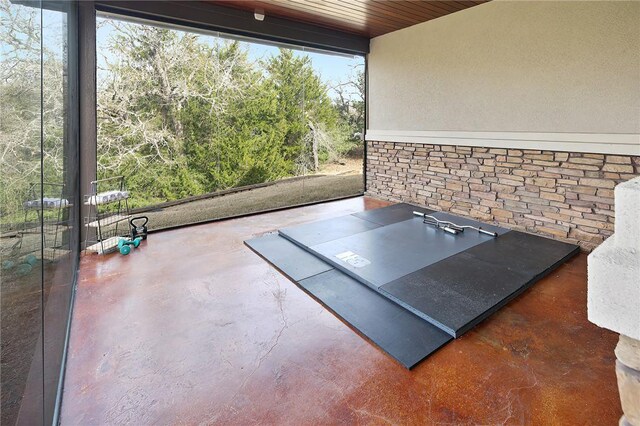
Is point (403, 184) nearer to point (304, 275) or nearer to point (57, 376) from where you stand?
point (304, 275)

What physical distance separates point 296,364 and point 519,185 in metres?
4.10

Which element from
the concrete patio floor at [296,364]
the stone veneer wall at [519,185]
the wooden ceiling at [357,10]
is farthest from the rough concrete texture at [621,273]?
the wooden ceiling at [357,10]

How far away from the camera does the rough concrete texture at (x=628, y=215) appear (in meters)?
0.66

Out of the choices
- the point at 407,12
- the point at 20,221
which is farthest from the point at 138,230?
the point at 407,12

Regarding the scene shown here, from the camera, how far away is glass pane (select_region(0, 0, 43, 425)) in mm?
1101

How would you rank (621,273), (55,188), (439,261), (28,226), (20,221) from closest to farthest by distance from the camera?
1. (621,273)
2. (20,221)
3. (28,226)
4. (55,188)
5. (439,261)

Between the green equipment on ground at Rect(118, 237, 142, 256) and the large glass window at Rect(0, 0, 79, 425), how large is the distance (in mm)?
1793

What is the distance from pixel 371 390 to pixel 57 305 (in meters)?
2.03

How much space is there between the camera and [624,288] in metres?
0.68

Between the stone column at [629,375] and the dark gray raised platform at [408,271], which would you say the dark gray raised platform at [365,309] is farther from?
the stone column at [629,375]

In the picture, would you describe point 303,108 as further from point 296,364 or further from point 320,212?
point 296,364

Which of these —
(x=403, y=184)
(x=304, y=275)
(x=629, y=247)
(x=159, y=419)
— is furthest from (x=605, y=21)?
(x=159, y=419)

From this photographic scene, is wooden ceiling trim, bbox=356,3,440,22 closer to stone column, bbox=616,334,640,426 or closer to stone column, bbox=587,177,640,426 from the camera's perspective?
stone column, bbox=587,177,640,426

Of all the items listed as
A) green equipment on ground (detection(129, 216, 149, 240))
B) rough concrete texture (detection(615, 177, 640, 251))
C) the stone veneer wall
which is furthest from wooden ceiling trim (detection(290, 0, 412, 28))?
rough concrete texture (detection(615, 177, 640, 251))
